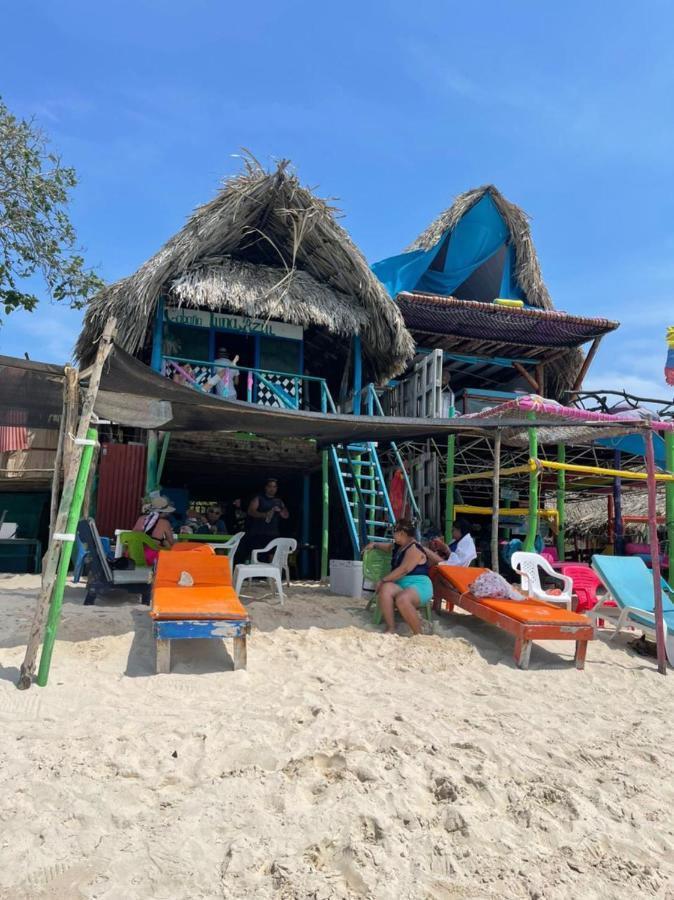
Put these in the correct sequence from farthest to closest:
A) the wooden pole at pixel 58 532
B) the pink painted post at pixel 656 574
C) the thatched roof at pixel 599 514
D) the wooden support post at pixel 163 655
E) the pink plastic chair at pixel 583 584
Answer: the thatched roof at pixel 599 514 < the pink plastic chair at pixel 583 584 < the pink painted post at pixel 656 574 < the wooden support post at pixel 163 655 < the wooden pole at pixel 58 532

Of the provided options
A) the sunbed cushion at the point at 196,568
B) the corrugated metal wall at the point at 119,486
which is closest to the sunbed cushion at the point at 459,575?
the sunbed cushion at the point at 196,568

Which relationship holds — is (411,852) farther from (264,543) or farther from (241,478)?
(241,478)

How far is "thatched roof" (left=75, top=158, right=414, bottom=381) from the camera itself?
8.16 metres

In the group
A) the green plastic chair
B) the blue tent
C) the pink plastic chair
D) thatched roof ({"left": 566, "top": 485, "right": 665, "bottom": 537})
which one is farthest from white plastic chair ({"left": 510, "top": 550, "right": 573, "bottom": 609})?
thatched roof ({"left": 566, "top": 485, "right": 665, "bottom": 537})

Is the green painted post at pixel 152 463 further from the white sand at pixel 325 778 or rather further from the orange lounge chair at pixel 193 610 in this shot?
the white sand at pixel 325 778

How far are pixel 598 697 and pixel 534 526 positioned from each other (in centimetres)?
283

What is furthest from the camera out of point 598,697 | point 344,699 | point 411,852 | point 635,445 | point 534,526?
point 635,445

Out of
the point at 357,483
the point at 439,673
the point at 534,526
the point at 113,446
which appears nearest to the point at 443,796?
the point at 439,673

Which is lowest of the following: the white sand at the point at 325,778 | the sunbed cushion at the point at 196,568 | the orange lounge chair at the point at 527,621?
the white sand at the point at 325,778

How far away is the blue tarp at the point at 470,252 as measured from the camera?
12719mm

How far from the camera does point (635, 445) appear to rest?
33.1 ft

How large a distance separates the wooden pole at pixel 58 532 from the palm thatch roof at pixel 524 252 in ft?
32.6

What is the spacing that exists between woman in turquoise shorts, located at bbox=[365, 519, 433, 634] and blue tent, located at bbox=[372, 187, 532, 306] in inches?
307

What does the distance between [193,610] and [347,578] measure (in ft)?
10.3
